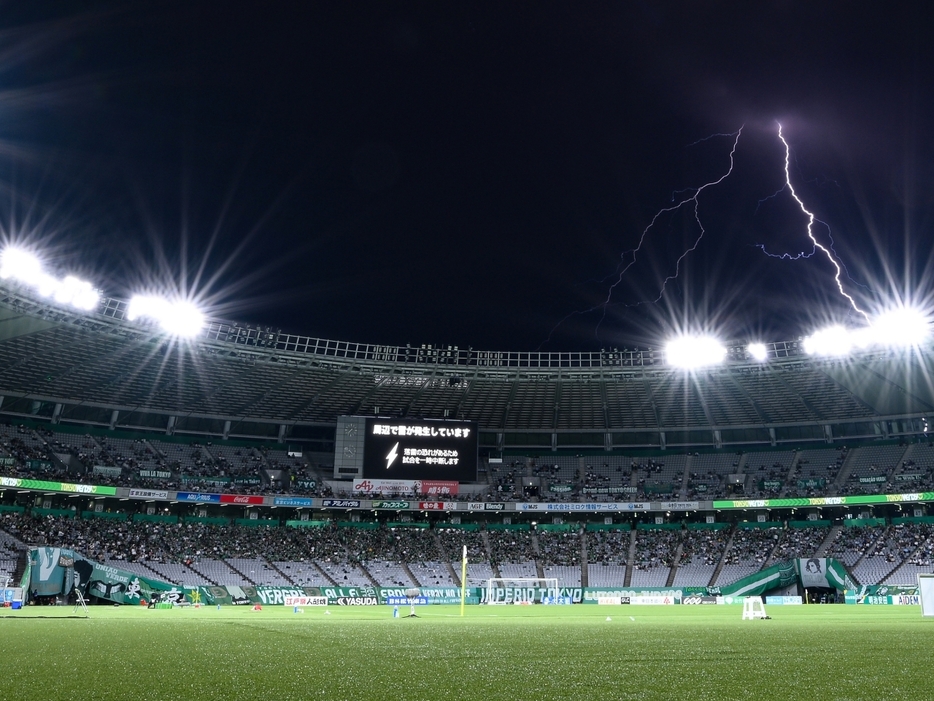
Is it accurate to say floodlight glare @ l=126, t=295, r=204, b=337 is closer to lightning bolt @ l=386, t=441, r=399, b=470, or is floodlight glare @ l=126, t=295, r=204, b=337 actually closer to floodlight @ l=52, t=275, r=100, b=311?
floodlight @ l=52, t=275, r=100, b=311

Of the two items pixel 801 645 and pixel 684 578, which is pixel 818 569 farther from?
pixel 801 645

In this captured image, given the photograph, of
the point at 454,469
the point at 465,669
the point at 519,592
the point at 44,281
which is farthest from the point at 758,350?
the point at 465,669

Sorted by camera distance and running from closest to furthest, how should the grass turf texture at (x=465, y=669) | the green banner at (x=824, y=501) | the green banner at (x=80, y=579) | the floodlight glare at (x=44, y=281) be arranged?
the grass turf texture at (x=465, y=669)
the green banner at (x=80, y=579)
the floodlight glare at (x=44, y=281)
the green banner at (x=824, y=501)

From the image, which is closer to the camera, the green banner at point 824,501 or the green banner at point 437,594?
the green banner at point 437,594

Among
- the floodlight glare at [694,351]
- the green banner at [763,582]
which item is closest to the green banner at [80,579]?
the floodlight glare at [694,351]

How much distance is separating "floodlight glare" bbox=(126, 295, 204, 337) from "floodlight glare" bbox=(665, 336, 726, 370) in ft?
116

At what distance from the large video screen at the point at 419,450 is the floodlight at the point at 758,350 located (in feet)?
77.5

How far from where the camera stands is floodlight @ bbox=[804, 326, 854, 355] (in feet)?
166

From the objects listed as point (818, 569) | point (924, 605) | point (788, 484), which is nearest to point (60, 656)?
point (924, 605)

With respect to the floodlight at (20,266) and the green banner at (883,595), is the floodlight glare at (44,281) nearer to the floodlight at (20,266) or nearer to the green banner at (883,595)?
the floodlight at (20,266)

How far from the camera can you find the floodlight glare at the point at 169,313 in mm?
47875

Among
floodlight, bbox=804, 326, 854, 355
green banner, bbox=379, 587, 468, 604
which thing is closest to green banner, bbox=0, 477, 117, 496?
green banner, bbox=379, 587, 468, 604

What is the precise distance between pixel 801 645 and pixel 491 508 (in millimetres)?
55480

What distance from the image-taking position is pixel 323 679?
579cm
